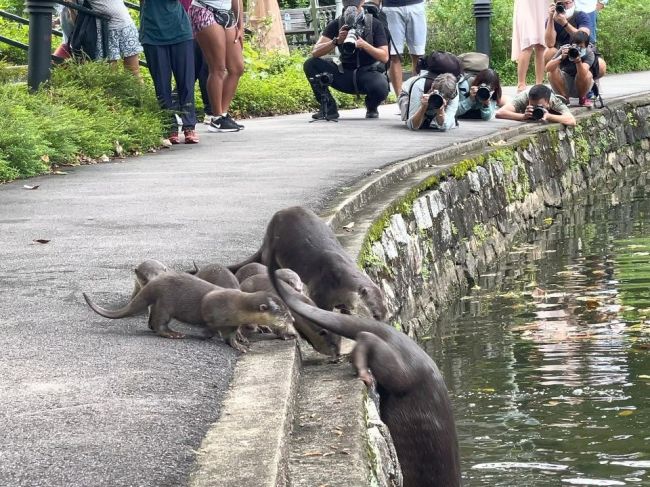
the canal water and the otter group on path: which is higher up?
the otter group on path

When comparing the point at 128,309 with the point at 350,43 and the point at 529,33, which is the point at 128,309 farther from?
the point at 529,33

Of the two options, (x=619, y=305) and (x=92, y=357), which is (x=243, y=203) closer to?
(x=619, y=305)

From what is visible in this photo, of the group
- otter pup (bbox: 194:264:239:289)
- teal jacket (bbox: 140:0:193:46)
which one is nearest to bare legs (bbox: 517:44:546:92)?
teal jacket (bbox: 140:0:193:46)

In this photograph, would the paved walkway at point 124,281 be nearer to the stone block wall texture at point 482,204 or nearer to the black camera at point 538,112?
the stone block wall texture at point 482,204

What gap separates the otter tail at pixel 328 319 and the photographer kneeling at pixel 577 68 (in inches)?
423

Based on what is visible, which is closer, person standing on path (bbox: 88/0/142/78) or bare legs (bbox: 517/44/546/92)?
person standing on path (bbox: 88/0/142/78)

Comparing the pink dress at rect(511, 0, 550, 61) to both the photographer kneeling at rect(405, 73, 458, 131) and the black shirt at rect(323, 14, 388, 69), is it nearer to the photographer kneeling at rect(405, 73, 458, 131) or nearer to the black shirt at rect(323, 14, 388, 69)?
the black shirt at rect(323, 14, 388, 69)

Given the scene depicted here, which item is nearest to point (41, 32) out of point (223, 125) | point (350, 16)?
point (223, 125)

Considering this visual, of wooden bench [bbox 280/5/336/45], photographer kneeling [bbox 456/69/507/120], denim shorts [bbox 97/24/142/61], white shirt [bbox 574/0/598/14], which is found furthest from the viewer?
wooden bench [bbox 280/5/336/45]

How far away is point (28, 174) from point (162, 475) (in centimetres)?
676

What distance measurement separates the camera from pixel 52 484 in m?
2.87

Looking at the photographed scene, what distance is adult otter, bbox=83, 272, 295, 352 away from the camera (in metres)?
4.37

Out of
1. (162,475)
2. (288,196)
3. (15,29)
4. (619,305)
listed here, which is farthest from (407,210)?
(15,29)

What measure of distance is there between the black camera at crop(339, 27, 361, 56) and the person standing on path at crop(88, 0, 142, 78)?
90.1 inches
